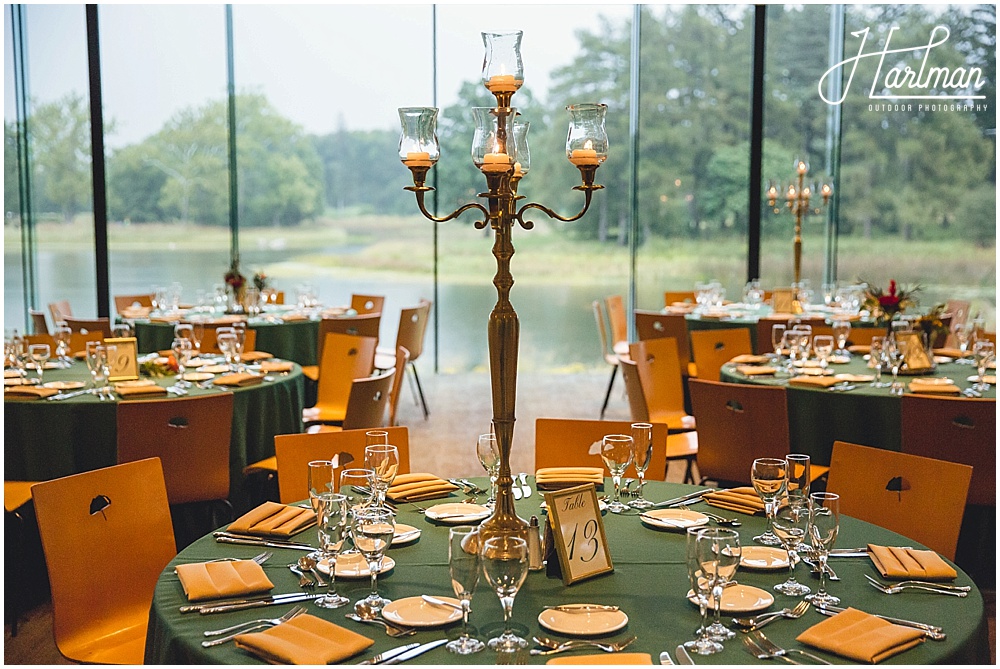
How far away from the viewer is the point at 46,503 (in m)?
2.56

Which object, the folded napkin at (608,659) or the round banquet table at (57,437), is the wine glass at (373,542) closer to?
the folded napkin at (608,659)

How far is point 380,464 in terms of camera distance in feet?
8.05

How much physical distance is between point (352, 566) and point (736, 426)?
2376 mm

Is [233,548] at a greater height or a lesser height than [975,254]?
lesser

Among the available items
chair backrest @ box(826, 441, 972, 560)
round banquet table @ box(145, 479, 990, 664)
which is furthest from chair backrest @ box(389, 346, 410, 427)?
round banquet table @ box(145, 479, 990, 664)

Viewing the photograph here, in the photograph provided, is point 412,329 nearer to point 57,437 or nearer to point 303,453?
point 57,437

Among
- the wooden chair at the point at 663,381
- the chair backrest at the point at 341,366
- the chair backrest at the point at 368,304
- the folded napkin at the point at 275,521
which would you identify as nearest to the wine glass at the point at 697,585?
the folded napkin at the point at 275,521

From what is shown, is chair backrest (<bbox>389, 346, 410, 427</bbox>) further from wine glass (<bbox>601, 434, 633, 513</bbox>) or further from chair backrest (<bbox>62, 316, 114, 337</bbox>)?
chair backrest (<bbox>62, 316, 114, 337</bbox>)

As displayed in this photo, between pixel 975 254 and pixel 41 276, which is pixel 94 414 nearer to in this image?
pixel 41 276

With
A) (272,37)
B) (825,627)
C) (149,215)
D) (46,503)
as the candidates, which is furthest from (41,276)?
(825,627)

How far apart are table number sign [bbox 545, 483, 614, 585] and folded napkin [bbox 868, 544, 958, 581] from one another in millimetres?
613

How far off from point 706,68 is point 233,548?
8682mm

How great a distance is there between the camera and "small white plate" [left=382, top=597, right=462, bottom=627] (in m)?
1.91

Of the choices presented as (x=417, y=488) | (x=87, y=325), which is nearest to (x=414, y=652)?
(x=417, y=488)
